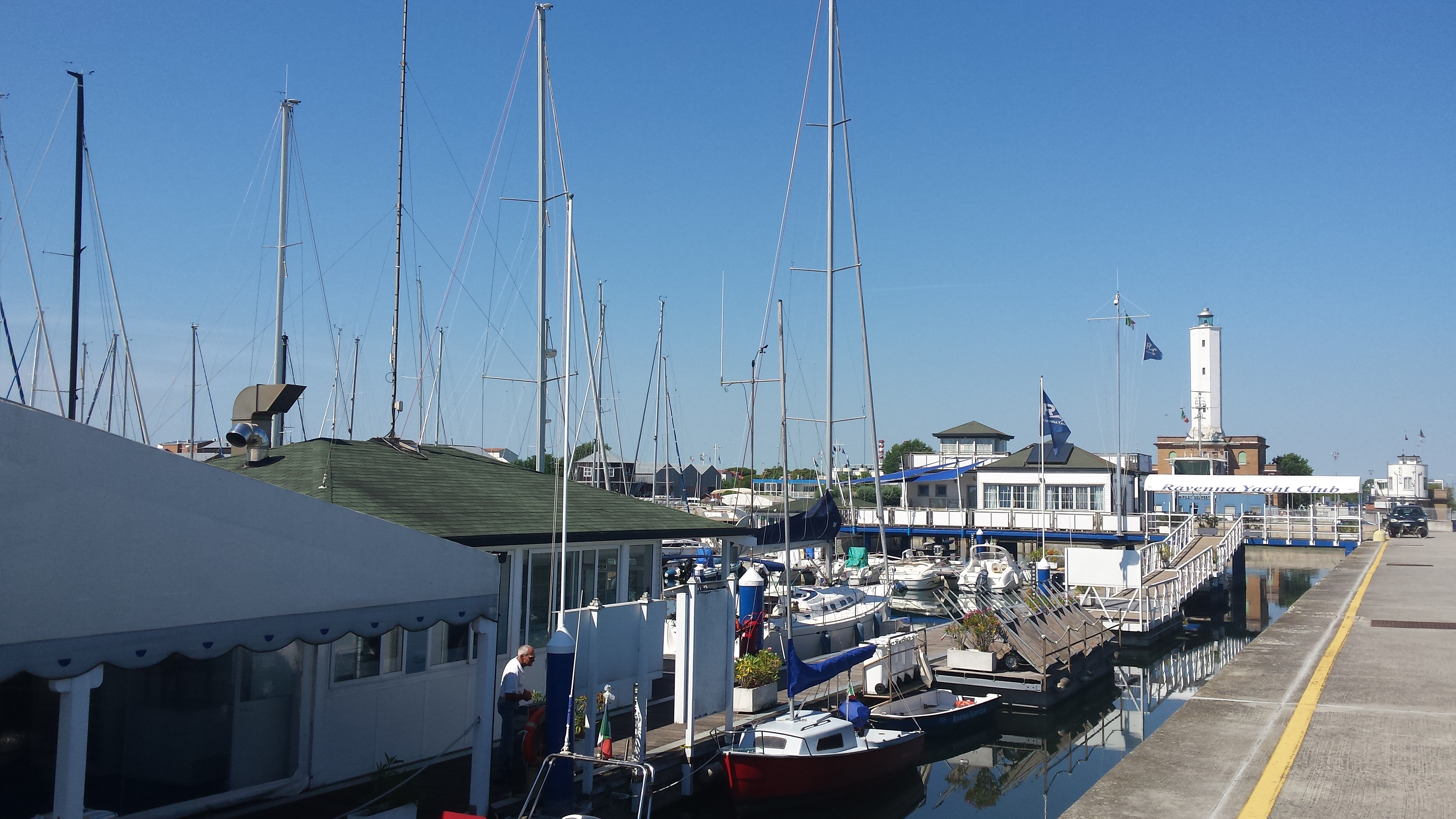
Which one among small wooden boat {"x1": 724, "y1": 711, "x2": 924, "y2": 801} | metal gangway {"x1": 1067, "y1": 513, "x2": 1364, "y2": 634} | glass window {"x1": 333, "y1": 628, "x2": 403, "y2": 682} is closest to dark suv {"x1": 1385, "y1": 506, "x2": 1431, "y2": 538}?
metal gangway {"x1": 1067, "y1": 513, "x2": 1364, "y2": 634}

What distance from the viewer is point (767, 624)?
2116cm

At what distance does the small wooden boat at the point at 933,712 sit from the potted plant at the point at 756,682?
1.89 m

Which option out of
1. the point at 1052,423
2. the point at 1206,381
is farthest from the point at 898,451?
the point at 1052,423

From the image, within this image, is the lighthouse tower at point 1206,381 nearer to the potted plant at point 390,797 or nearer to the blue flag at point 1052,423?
the blue flag at point 1052,423

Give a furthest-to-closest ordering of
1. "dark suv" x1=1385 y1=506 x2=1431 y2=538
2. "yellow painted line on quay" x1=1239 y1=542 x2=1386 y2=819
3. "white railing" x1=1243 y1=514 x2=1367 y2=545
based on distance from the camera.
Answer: "dark suv" x1=1385 y1=506 x2=1431 y2=538
"white railing" x1=1243 y1=514 x2=1367 y2=545
"yellow painted line on quay" x1=1239 y1=542 x2=1386 y2=819

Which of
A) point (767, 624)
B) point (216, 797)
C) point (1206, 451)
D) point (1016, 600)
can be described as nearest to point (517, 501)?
point (216, 797)

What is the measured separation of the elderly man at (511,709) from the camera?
1206cm

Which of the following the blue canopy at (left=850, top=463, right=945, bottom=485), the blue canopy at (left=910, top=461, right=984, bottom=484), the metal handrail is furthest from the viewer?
the blue canopy at (left=850, top=463, right=945, bottom=485)

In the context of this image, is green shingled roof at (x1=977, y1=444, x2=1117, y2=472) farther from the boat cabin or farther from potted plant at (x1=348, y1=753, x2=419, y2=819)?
potted plant at (x1=348, y1=753, x2=419, y2=819)

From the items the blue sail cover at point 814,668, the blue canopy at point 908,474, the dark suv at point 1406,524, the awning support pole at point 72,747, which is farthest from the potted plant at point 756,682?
the dark suv at point 1406,524

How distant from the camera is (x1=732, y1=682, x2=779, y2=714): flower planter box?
54.4ft

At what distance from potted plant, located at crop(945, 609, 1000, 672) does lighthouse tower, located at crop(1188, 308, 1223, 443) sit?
96.5 meters

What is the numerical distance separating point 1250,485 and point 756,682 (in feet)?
197

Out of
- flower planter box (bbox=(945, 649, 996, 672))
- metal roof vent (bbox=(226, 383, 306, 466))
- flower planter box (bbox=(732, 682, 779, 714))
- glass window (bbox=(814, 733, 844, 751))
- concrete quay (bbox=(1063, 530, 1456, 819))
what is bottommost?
flower planter box (bbox=(945, 649, 996, 672))
